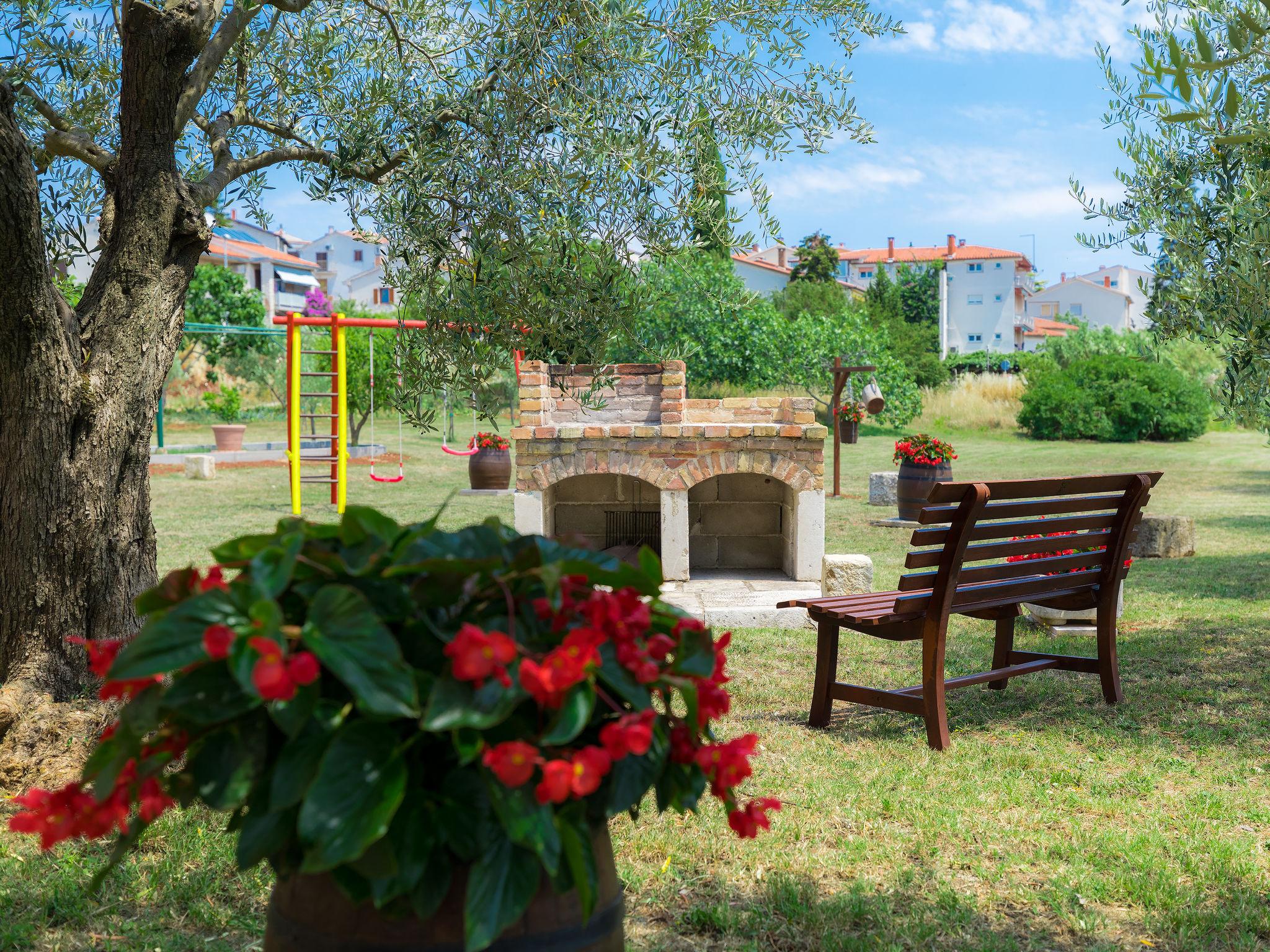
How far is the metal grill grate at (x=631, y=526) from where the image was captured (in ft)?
31.6

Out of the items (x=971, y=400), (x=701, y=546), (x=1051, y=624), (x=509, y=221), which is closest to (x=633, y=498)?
(x=701, y=546)

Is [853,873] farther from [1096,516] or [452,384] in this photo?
[452,384]

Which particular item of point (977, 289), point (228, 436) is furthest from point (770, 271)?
point (228, 436)

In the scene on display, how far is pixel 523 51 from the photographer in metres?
4.25

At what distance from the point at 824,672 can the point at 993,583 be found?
87 cm

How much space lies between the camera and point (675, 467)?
8.14 m

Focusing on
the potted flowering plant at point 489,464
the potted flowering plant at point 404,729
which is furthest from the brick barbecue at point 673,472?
the potted flowering plant at point 489,464

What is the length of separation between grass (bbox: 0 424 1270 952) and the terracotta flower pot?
17.8 m

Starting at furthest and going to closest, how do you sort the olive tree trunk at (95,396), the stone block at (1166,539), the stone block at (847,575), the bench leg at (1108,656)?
the stone block at (1166,539), the stone block at (847,575), the bench leg at (1108,656), the olive tree trunk at (95,396)

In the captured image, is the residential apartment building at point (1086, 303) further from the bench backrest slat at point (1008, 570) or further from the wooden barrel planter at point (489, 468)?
the bench backrest slat at point (1008, 570)

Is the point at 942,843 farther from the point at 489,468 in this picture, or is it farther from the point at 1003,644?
the point at 489,468

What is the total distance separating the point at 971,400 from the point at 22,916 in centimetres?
3157

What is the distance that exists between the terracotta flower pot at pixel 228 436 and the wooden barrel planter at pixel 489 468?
834cm

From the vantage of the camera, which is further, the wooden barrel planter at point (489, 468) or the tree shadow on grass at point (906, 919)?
the wooden barrel planter at point (489, 468)
